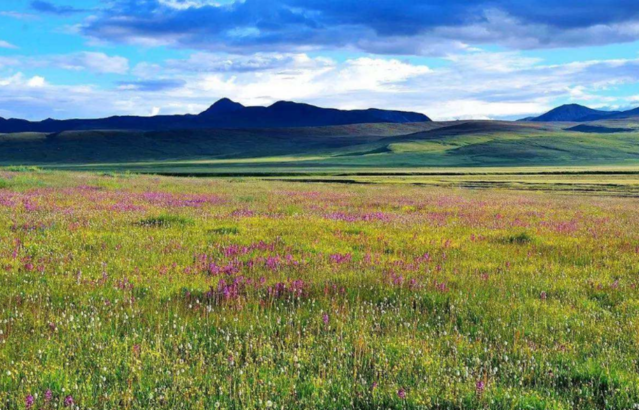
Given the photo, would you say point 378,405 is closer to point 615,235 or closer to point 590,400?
point 590,400

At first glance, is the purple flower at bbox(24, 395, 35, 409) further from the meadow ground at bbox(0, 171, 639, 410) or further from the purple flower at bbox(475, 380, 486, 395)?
the purple flower at bbox(475, 380, 486, 395)

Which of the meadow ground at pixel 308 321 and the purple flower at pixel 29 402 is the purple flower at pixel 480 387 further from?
the purple flower at pixel 29 402

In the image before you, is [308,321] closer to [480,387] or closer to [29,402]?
[480,387]

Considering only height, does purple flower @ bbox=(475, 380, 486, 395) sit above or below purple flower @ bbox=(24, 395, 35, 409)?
below

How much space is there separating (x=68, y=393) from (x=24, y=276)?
13.7 ft

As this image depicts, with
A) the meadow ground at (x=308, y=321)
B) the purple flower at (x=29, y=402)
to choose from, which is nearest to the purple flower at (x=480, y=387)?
the meadow ground at (x=308, y=321)

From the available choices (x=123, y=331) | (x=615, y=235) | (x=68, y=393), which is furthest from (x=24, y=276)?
(x=615, y=235)

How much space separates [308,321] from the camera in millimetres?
6129

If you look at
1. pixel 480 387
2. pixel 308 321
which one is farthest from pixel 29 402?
pixel 480 387

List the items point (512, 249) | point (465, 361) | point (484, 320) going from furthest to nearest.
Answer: point (512, 249), point (484, 320), point (465, 361)

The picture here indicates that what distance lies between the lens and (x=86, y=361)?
16.0ft

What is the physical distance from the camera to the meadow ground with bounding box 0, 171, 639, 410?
175 inches

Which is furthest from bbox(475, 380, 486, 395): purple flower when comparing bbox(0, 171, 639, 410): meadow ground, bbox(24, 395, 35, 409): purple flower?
bbox(24, 395, 35, 409): purple flower

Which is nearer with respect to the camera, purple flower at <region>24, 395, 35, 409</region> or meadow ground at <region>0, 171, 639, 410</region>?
purple flower at <region>24, 395, 35, 409</region>
